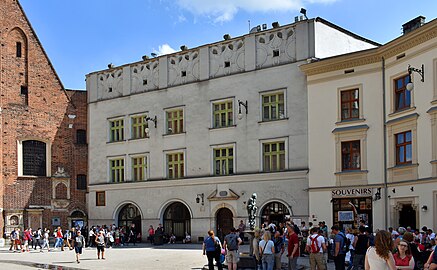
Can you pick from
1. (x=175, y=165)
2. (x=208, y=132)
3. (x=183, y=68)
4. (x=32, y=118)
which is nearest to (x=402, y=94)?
(x=208, y=132)

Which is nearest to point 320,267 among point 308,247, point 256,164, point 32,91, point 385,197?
point 308,247

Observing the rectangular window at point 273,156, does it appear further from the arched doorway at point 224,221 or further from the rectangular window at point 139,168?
the rectangular window at point 139,168

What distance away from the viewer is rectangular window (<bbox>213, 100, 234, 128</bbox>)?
118 feet

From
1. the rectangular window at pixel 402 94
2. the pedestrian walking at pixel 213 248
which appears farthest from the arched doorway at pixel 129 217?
the pedestrian walking at pixel 213 248

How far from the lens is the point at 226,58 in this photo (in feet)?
119

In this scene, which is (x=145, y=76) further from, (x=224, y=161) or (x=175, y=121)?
(x=224, y=161)

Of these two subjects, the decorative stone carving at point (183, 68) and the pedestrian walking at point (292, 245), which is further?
the decorative stone carving at point (183, 68)

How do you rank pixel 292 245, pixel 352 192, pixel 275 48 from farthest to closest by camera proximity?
pixel 275 48 → pixel 352 192 → pixel 292 245

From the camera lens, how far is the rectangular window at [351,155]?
2999 cm

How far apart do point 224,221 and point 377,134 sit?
35.2ft

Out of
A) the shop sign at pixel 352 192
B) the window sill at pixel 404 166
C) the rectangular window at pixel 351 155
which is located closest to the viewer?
the window sill at pixel 404 166

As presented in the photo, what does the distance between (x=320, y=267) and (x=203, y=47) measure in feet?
71.9

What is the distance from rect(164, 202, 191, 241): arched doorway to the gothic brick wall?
25.1 ft

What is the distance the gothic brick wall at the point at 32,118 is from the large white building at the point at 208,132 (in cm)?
150
